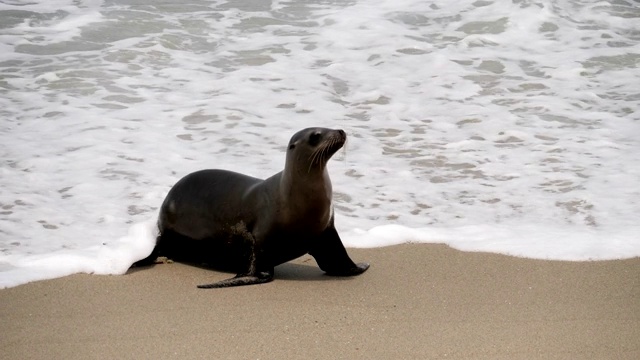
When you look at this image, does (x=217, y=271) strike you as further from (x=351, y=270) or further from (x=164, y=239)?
(x=351, y=270)

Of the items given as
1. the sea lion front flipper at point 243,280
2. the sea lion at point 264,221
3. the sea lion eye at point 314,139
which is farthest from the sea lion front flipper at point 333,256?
the sea lion eye at point 314,139

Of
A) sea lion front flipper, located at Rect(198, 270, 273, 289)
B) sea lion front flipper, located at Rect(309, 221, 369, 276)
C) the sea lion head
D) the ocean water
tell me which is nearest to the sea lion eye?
the sea lion head

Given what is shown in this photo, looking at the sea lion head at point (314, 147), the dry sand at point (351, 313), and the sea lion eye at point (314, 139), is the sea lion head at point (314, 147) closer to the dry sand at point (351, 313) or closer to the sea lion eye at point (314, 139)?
A: the sea lion eye at point (314, 139)

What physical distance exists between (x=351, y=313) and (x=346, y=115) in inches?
165

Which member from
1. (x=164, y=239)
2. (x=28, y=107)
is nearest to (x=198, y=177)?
(x=164, y=239)

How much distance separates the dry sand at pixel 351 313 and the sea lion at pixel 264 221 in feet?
0.34

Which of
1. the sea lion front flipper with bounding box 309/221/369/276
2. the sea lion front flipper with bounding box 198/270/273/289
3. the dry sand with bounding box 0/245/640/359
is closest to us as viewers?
the dry sand with bounding box 0/245/640/359

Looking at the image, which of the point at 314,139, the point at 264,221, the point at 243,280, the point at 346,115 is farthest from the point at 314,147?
the point at 346,115

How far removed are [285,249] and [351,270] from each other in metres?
0.35

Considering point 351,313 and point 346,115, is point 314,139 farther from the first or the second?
point 346,115

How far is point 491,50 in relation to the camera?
34.8ft

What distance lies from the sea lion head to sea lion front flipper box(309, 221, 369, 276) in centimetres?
36

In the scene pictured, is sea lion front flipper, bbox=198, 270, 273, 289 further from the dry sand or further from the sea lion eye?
the sea lion eye

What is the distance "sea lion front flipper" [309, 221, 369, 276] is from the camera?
4.82m
